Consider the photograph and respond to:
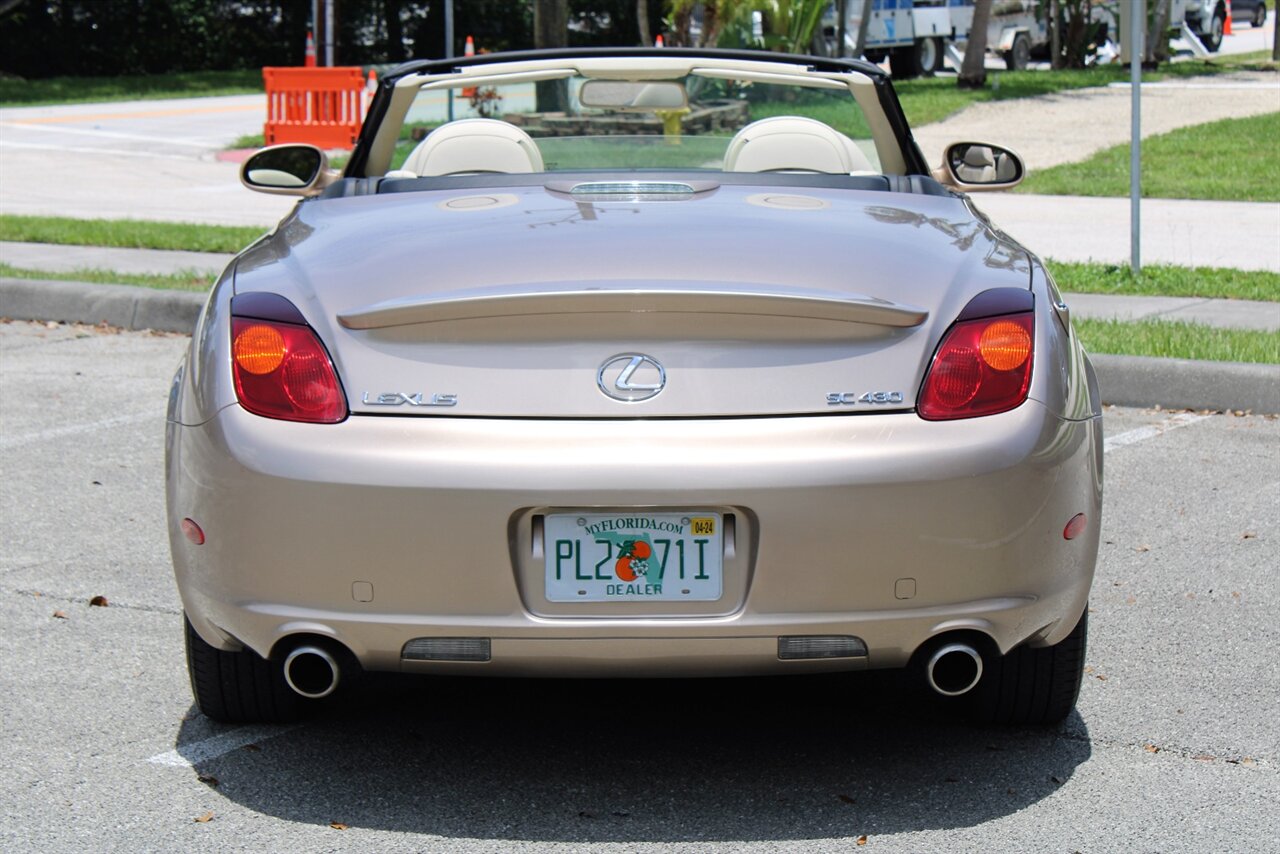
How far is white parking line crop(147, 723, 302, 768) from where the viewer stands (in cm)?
369

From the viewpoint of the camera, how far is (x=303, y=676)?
3441 mm

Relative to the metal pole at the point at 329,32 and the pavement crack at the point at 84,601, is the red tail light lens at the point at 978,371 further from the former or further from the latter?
the metal pole at the point at 329,32

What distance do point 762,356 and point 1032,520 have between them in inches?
23.4

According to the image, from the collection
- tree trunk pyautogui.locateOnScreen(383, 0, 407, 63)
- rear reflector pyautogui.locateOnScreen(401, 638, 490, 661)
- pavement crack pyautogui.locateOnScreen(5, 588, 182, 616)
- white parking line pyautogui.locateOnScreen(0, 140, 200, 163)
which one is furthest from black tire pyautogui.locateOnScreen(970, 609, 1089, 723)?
tree trunk pyautogui.locateOnScreen(383, 0, 407, 63)

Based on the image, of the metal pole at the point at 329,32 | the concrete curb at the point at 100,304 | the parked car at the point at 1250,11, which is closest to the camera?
the concrete curb at the point at 100,304

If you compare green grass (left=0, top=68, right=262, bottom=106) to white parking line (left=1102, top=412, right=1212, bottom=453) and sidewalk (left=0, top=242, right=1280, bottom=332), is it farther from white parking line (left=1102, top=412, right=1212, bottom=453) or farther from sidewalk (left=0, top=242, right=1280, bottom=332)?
white parking line (left=1102, top=412, right=1212, bottom=453)

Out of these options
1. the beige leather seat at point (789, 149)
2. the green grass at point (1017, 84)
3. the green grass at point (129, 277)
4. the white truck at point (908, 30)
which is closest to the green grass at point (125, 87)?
the white truck at point (908, 30)

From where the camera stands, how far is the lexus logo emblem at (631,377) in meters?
3.19

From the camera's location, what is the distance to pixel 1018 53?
34.3m

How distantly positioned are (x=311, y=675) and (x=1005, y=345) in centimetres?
147

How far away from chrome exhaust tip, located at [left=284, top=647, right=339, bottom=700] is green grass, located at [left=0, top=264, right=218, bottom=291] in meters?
6.96

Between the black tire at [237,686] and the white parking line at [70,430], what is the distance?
3.36 meters

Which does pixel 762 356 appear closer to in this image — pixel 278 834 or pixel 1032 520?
pixel 1032 520

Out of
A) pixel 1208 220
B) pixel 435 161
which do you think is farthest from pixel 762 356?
pixel 1208 220
